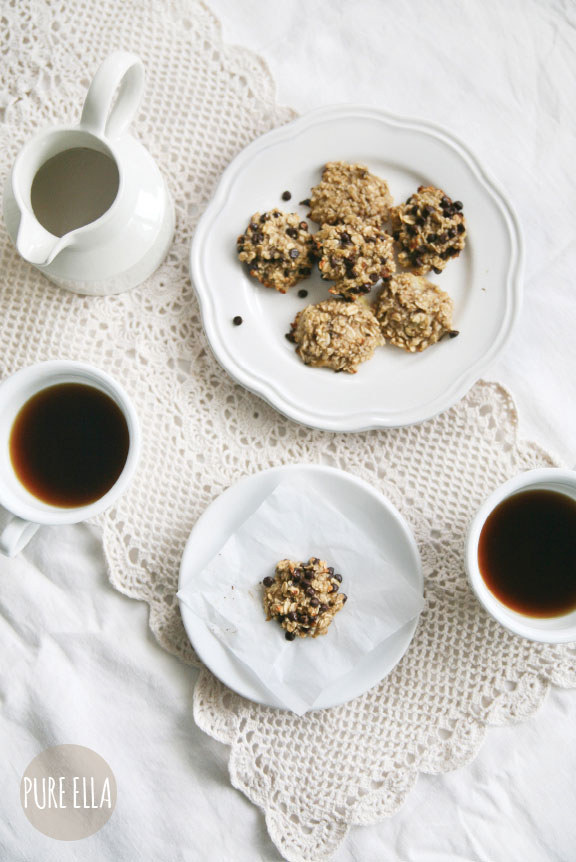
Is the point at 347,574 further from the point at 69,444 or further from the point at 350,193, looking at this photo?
the point at 350,193

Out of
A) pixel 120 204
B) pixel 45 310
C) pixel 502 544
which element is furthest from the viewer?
pixel 45 310

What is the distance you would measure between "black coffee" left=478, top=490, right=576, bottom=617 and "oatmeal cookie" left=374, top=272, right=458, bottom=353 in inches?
13.3

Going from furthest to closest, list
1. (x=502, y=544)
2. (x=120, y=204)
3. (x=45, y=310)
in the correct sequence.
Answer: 1. (x=45, y=310)
2. (x=502, y=544)
3. (x=120, y=204)

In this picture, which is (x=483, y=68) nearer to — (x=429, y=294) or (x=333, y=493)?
(x=429, y=294)

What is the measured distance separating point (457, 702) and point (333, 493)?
0.47 meters

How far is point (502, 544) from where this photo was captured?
131 cm

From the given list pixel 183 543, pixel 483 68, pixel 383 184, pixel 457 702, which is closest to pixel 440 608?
pixel 457 702

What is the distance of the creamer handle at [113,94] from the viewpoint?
1.09m

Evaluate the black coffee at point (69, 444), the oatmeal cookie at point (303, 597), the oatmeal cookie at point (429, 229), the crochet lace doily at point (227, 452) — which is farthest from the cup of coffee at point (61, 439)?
the oatmeal cookie at point (429, 229)

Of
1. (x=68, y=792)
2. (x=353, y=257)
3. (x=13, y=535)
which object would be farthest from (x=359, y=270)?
(x=68, y=792)

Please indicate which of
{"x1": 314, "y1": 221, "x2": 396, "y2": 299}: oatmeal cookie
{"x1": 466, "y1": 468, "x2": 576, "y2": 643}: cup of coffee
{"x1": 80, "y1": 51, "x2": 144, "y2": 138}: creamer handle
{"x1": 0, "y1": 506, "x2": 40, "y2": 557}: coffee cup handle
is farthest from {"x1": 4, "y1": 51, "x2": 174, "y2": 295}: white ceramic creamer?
{"x1": 466, "y1": 468, "x2": 576, "y2": 643}: cup of coffee

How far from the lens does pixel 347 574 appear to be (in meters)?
1.35

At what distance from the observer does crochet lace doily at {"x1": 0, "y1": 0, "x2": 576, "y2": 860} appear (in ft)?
4.52

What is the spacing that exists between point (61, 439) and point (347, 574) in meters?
0.58
